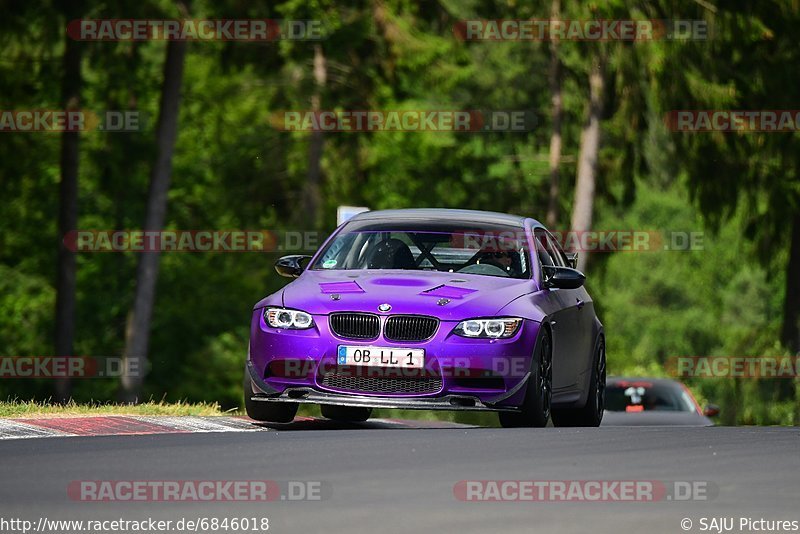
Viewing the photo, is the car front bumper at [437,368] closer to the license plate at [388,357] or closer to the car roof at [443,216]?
the license plate at [388,357]

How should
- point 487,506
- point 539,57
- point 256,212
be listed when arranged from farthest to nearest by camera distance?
point 539,57, point 256,212, point 487,506

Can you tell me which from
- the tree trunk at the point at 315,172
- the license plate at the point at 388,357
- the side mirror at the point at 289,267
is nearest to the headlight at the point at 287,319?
the license plate at the point at 388,357

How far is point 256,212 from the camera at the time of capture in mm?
48188

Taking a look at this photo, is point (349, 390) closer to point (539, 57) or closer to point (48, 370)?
point (48, 370)

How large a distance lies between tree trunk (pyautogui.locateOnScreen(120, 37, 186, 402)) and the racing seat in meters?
20.9

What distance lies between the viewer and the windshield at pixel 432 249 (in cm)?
1444

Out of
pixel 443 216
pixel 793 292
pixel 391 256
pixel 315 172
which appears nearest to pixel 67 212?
pixel 315 172

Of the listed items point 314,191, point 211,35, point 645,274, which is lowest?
point 645,274

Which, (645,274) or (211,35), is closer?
(211,35)

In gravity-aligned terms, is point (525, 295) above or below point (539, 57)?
below

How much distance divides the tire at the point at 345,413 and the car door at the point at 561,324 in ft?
6.71

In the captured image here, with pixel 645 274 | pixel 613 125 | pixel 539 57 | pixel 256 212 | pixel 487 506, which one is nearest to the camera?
pixel 487 506

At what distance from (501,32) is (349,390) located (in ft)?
96.1

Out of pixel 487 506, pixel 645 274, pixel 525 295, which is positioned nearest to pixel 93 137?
pixel 525 295
